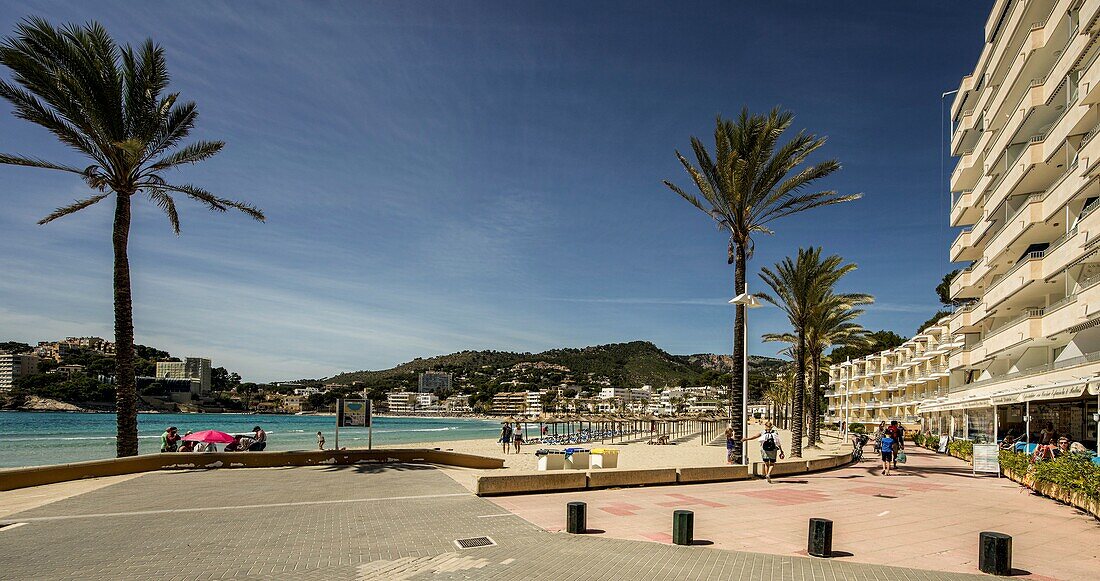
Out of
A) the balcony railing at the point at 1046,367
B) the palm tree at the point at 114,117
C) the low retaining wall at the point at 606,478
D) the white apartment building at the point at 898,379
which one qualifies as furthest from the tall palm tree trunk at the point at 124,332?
the white apartment building at the point at 898,379

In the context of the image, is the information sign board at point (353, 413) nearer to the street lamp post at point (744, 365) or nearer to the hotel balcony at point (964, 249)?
the street lamp post at point (744, 365)

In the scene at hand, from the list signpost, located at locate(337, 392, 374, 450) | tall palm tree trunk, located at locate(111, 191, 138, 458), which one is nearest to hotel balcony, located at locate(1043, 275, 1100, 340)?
signpost, located at locate(337, 392, 374, 450)

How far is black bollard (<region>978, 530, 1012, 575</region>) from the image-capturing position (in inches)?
282

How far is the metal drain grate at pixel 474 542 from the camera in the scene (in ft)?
28.3

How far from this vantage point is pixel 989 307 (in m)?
28.7

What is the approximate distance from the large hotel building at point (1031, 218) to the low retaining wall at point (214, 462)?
17.4 meters

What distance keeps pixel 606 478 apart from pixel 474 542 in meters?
6.36

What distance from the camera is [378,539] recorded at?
29.3ft

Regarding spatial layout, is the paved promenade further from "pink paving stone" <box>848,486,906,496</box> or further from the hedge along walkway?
"pink paving stone" <box>848,486,906,496</box>

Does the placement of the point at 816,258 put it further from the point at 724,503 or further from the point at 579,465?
the point at 724,503

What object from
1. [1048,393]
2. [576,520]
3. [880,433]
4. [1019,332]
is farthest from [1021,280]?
[576,520]

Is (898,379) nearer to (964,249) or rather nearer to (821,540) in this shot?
(964,249)

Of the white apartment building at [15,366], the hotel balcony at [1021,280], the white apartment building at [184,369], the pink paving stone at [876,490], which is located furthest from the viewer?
the white apartment building at [184,369]

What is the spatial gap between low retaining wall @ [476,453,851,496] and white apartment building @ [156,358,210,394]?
175793mm
